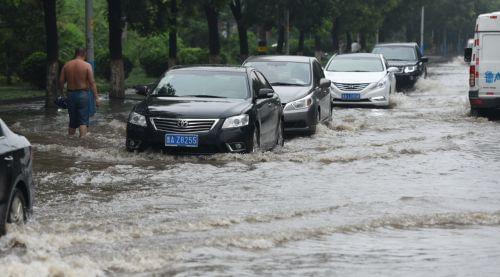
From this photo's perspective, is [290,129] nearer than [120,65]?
Yes

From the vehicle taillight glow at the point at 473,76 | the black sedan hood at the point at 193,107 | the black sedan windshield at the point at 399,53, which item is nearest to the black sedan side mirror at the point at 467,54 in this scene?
the vehicle taillight glow at the point at 473,76

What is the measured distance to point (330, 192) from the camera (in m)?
11.5

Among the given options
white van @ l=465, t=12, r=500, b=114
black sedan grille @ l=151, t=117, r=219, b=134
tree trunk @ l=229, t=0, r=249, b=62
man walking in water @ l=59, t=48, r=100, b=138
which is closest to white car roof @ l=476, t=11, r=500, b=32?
white van @ l=465, t=12, r=500, b=114

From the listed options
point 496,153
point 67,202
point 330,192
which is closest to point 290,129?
point 496,153

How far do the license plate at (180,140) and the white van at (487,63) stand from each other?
9.81 meters

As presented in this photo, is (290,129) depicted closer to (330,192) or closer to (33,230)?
(330,192)

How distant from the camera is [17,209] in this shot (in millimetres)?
8320

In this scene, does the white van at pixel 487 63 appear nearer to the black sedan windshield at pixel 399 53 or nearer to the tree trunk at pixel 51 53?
the tree trunk at pixel 51 53

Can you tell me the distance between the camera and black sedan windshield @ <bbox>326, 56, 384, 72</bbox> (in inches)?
1068

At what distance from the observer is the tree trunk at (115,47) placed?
26.7m

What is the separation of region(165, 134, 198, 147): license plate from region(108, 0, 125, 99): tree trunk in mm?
13216

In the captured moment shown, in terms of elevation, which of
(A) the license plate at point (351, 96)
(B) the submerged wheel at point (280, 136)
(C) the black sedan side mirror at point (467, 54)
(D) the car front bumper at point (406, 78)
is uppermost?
(C) the black sedan side mirror at point (467, 54)

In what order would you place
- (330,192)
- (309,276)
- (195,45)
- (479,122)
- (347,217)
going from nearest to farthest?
(309,276) → (347,217) → (330,192) → (479,122) → (195,45)

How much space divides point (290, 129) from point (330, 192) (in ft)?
23.3
